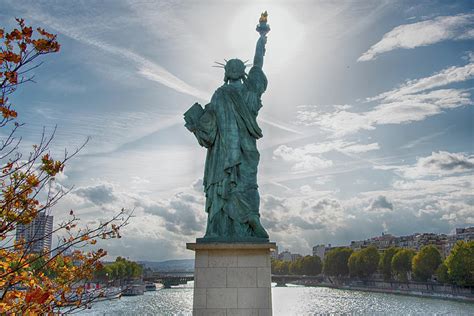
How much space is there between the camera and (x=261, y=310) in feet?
29.2

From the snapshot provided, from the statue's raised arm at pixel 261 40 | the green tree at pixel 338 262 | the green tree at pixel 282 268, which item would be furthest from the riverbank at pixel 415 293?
the green tree at pixel 282 268

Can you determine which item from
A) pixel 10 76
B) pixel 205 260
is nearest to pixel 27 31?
pixel 10 76

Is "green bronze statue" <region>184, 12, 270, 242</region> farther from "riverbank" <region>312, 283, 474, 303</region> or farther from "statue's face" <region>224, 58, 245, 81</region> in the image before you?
"riverbank" <region>312, 283, 474, 303</region>

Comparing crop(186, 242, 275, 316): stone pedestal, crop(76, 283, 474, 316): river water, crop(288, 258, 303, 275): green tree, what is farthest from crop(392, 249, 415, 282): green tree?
crop(186, 242, 275, 316): stone pedestal

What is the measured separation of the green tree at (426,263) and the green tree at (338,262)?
92.5ft

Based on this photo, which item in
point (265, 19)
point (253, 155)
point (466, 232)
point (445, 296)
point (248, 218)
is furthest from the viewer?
point (466, 232)

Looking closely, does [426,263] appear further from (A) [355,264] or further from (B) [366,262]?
(A) [355,264]

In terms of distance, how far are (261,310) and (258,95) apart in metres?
5.13

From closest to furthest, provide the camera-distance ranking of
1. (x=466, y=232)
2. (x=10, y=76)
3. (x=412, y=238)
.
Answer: (x=10, y=76), (x=466, y=232), (x=412, y=238)

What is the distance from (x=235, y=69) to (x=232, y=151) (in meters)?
2.25

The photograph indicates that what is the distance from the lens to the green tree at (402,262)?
65625mm

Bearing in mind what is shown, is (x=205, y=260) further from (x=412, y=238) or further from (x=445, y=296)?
(x=412, y=238)

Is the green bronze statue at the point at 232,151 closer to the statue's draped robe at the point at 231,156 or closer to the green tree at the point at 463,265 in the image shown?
the statue's draped robe at the point at 231,156

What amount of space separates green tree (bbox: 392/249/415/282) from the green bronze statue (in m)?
62.2
